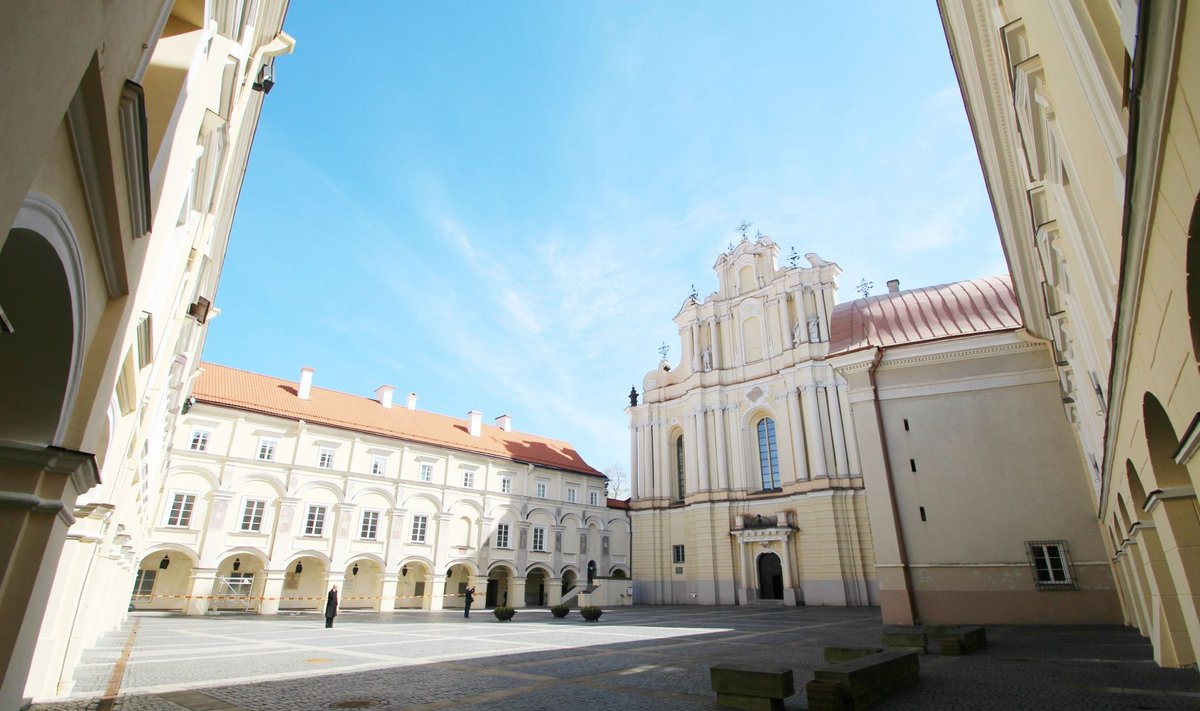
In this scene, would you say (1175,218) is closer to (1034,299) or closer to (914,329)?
(1034,299)

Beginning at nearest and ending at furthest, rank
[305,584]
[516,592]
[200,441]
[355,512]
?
[200,441]
[305,584]
[355,512]
[516,592]

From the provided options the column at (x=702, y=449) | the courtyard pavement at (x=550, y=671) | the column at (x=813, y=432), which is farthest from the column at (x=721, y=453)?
the courtyard pavement at (x=550, y=671)

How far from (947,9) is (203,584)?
32.2m

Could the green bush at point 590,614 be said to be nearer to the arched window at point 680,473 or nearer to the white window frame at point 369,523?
the white window frame at point 369,523

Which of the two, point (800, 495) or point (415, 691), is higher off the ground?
point (800, 495)

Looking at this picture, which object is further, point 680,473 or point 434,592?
point 680,473

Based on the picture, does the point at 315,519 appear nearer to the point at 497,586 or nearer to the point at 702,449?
the point at 497,586

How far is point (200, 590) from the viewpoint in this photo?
Answer: 25.4 m

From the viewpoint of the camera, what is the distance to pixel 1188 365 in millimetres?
3254

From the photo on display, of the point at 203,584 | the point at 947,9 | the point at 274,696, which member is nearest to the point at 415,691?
the point at 274,696

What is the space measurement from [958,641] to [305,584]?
30.3 metres

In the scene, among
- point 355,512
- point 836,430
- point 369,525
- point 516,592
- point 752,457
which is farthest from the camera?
point 752,457

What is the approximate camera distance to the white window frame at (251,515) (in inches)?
1083

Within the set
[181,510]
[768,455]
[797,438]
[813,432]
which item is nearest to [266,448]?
[181,510]
